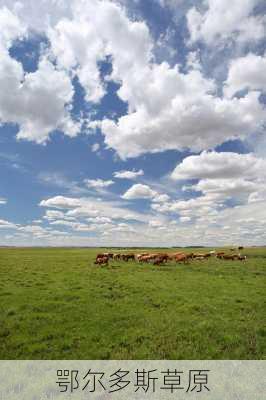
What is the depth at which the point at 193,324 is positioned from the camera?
1316cm

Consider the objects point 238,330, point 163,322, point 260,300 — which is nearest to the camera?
point 238,330

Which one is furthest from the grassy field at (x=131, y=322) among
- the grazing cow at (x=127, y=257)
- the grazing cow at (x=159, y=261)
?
the grazing cow at (x=127, y=257)

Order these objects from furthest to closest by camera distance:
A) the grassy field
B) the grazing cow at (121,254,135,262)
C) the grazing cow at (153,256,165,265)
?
the grazing cow at (121,254,135,262), the grazing cow at (153,256,165,265), the grassy field

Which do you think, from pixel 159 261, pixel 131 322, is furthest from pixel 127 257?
pixel 131 322

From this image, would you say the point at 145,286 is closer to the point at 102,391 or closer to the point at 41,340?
the point at 41,340

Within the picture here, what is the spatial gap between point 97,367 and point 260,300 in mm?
12718

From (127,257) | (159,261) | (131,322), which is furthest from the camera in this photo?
(127,257)

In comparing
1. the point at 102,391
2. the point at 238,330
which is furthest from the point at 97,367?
the point at 238,330

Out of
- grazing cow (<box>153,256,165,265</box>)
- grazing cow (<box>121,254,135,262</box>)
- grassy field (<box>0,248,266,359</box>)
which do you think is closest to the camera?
grassy field (<box>0,248,266,359</box>)

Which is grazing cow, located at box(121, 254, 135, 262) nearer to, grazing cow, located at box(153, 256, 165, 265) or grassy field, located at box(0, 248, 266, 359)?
grazing cow, located at box(153, 256, 165, 265)

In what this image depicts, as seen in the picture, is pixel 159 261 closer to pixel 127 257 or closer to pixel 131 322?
pixel 127 257

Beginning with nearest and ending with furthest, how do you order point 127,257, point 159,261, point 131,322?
point 131,322
point 159,261
point 127,257

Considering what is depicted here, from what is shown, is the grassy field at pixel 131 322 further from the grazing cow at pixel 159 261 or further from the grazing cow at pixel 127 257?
the grazing cow at pixel 127 257

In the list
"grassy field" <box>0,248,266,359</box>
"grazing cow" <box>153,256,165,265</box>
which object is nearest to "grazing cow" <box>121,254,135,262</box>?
"grazing cow" <box>153,256,165,265</box>
